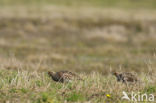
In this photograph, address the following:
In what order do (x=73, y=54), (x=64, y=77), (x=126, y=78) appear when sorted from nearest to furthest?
(x=64, y=77)
(x=126, y=78)
(x=73, y=54)

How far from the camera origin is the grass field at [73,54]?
6812 millimetres

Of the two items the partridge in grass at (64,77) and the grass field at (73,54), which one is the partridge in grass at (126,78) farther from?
the partridge in grass at (64,77)

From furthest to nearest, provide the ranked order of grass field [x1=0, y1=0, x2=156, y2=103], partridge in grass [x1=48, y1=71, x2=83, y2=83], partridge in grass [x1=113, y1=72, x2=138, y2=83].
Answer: partridge in grass [x1=113, y1=72, x2=138, y2=83] < partridge in grass [x1=48, y1=71, x2=83, y2=83] < grass field [x1=0, y1=0, x2=156, y2=103]

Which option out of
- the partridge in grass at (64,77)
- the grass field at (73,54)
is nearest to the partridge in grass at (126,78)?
the grass field at (73,54)

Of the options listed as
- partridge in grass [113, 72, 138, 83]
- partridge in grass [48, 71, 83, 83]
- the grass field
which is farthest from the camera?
partridge in grass [113, 72, 138, 83]

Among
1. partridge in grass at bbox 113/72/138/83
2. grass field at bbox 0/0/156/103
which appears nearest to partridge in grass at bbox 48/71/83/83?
grass field at bbox 0/0/156/103

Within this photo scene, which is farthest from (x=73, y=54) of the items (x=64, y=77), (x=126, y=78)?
(x=64, y=77)

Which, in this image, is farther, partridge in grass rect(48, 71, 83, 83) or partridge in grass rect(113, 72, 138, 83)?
partridge in grass rect(113, 72, 138, 83)

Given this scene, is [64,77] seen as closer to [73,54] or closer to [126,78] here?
[126,78]

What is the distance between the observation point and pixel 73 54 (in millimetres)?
20547

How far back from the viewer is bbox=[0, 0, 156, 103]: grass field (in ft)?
22.4

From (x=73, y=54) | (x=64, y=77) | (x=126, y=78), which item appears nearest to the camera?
(x=64, y=77)

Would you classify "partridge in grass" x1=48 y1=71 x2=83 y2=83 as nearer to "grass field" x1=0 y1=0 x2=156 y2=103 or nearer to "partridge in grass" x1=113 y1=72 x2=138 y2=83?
"grass field" x1=0 y1=0 x2=156 y2=103

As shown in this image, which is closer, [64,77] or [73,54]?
[64,77]
